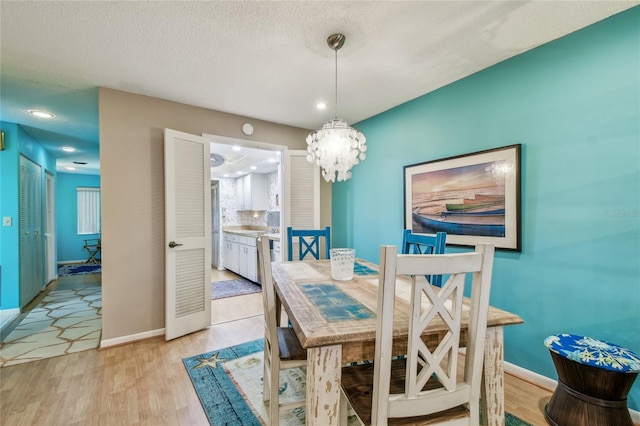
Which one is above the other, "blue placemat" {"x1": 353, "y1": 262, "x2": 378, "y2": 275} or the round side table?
"blue placemat" {"x1": 353, "y1": 262, "x2": 378, "y2": 275}

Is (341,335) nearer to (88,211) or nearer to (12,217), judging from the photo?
(12,217)

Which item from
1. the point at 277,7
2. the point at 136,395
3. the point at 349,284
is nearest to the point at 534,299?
the point at 349,284

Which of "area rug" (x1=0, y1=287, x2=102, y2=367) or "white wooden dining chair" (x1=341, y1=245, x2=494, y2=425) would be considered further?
"area rug" (x1=0, y1=287, x2=102, y2=367)

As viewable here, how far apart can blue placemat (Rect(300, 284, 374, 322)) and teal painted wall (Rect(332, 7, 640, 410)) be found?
5.28 ft

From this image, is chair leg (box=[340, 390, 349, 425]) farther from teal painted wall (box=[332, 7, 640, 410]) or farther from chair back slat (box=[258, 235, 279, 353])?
teal painted wall (box=[332, 7, 640, 410])

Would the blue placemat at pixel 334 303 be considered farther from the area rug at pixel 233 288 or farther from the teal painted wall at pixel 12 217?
the teal painted wall at pixel 12 217

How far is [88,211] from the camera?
741 cm

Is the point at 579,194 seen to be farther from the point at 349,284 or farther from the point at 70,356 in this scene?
the point at 70,356

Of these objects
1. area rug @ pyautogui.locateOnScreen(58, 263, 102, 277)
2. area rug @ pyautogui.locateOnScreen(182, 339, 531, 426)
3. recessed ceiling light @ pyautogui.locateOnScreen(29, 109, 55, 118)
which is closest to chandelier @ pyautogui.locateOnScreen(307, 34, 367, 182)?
area rug @ pyautogui.locateOnScreen(182, 339, 531, 426)

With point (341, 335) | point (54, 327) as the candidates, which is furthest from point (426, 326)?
point (54, 327)

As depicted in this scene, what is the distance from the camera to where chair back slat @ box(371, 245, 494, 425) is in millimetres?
917

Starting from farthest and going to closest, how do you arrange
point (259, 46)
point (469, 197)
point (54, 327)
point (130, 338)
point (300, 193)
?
point (300, 193)
point (54, 327)
point (130, 338)
point (469, 197)
point (259, 46)

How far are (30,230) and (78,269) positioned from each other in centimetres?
293

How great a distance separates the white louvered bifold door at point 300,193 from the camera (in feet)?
12.1
